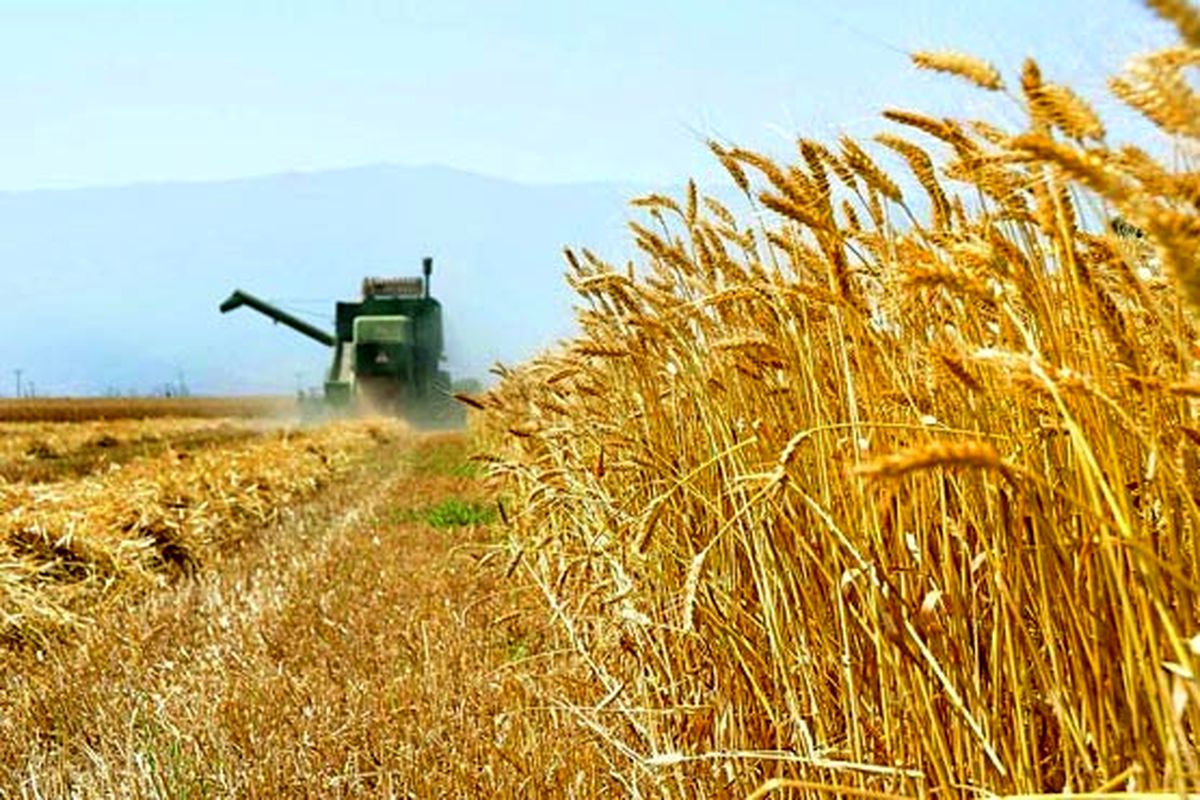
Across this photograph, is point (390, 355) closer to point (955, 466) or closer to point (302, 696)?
point (302, 696)

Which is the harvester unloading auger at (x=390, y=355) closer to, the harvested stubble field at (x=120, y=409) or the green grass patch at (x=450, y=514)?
the harvested stubble field at (x=120, y=409)

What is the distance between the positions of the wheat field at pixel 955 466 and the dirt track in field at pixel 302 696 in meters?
0.72

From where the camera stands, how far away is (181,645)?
579cm

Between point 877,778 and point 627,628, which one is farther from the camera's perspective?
point 627,628

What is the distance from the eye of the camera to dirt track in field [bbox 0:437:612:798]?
364 centimetres

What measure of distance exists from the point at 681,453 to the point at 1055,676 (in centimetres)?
170

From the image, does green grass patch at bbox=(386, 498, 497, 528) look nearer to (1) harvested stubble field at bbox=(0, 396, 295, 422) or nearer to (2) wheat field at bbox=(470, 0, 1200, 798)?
(2) wheat field at bbox=(470, 0, 1200, 798)

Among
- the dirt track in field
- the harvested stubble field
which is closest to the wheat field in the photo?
the dirt track in field

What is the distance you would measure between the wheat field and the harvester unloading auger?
34.7m

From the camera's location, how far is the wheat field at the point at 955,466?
52.8 inches

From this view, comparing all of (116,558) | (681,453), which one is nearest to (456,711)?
(681,453)

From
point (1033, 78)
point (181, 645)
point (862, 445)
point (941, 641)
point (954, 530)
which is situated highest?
point (1033, 78)

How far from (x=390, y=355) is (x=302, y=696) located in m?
33.7

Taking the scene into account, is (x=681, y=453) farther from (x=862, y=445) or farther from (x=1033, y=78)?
(x=1033, y=78)
